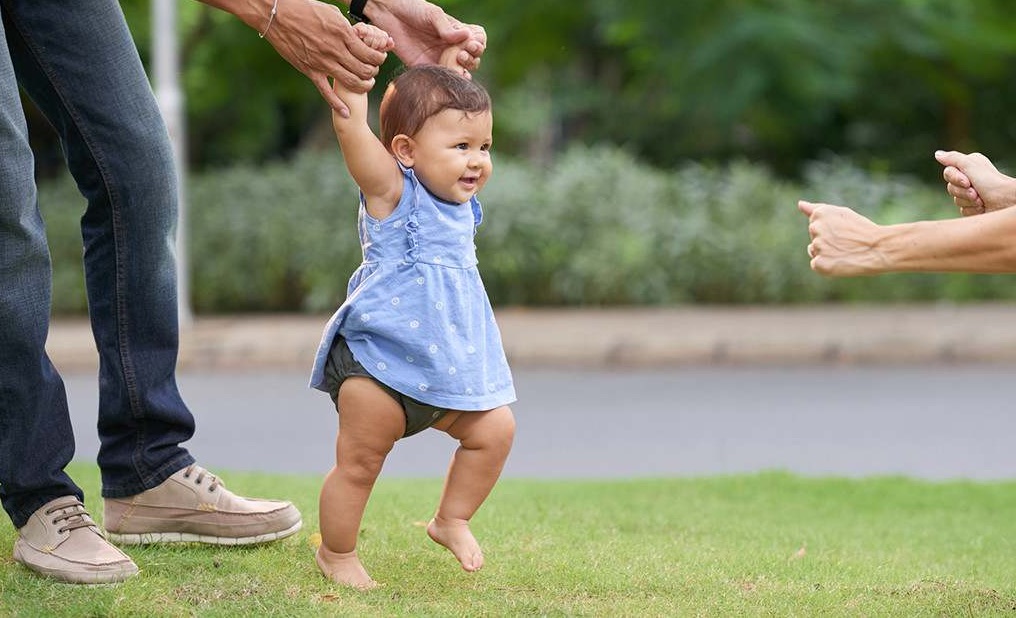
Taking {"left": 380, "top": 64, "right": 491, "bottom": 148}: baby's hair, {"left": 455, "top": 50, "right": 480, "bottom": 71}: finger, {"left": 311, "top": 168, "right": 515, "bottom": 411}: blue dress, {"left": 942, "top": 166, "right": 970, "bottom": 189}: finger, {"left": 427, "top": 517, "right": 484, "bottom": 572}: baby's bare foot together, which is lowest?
{"left": 427, "top": 517, "right": 484, "bottom": 572}: baby's bare foot

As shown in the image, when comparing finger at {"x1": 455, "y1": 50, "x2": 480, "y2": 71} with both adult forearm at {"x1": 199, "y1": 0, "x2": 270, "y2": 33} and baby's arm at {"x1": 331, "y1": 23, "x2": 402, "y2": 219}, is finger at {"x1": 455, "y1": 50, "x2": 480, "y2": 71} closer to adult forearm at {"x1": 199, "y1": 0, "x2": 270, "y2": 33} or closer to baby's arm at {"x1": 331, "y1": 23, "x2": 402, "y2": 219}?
baby's arm at {"x1": 331, "y1": 23, "x2": 402, "y2": 219}

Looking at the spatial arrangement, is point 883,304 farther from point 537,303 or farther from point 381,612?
point 381,612

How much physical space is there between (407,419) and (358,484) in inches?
7.3

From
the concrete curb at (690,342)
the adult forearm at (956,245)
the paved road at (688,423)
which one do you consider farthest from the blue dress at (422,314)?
the concrete curb at (690,342)

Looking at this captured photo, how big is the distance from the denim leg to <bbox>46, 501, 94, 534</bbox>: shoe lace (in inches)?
1.4

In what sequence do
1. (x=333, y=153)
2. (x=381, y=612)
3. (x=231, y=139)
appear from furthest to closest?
1. (x=231, y=139)
2. (x=333, y=153)
3. (x=381, y=612)

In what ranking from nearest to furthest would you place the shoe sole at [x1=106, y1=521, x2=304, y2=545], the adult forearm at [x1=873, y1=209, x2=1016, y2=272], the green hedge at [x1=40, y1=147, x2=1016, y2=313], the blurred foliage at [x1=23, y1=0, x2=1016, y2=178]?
the adult forearm at [x1=873, y1=209, x2=1016, y2=272]
the shoe sole at [x1=106, y1=521, x2=304, y2=545]
the green hedge at [x1=40, y1=147, x2=1016, y2=313]
the blurred foliage at [x1=23, y1=0, x2=1016, y2=178]

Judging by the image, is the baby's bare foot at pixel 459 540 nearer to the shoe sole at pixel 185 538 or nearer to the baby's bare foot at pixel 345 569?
the baby's bare foot at pixel 345 569

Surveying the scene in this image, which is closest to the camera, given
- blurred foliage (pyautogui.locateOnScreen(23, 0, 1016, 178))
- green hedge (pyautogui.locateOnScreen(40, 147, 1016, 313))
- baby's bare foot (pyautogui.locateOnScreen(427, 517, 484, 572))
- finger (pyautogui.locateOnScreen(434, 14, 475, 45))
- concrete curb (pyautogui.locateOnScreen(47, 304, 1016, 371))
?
baby's bare foot (pyautogui.locateOnScreen(427, 517, 484, 572))

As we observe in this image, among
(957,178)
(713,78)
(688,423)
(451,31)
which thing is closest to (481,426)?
(451,31)

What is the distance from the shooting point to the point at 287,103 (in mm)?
18547

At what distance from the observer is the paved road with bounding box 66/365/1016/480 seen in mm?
6969

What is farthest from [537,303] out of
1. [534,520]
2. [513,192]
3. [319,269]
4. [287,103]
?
[534,520]

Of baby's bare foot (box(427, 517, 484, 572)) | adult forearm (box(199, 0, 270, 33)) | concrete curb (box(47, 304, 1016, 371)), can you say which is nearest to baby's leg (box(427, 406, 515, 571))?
baby's bare foot (box(427, 517, 484, 572))
